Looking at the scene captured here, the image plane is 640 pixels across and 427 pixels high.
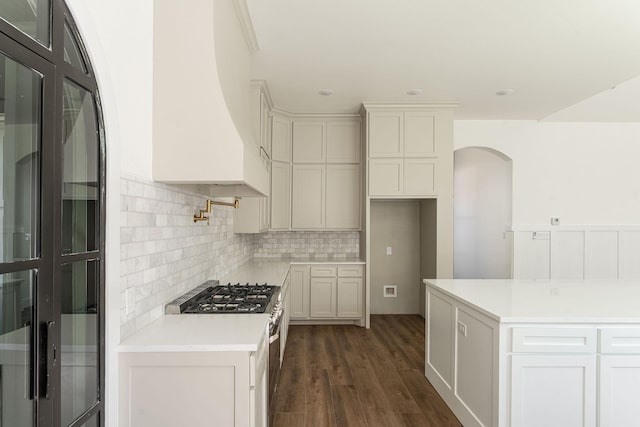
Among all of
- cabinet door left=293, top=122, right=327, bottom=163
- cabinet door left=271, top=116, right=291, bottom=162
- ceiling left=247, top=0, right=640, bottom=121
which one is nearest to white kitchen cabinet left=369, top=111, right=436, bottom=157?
ceiling left=247, top=0, right=640, bottom=121

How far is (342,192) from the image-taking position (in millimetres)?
5117

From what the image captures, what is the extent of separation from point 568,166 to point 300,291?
166 inches

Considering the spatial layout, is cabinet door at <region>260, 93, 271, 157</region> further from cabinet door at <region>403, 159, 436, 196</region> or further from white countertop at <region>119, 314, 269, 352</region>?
white countertop at <region>119, 314, 269, 352</region>

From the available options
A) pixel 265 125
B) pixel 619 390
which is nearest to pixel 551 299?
pixel 619 390

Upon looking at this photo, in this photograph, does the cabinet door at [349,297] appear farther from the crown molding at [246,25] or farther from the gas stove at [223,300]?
the crown molding at [246,25]

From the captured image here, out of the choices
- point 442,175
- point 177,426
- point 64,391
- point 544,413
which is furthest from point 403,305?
point 64,391

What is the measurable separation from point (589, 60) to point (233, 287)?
3.68m

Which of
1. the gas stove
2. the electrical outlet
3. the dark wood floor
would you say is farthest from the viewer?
the dark wood floor

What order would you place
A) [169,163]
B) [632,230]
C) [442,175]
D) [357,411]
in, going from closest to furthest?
1. [169,163]
2. [357,411]
3. [442,175]
4. [632,230]

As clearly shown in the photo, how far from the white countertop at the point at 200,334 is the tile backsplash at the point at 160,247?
78 mm

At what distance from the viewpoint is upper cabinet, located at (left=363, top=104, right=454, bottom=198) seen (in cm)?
470

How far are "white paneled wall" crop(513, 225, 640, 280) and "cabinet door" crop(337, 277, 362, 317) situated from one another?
237 cm

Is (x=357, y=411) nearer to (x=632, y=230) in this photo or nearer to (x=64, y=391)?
(x=64, y=391)

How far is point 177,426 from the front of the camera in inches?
59.4
